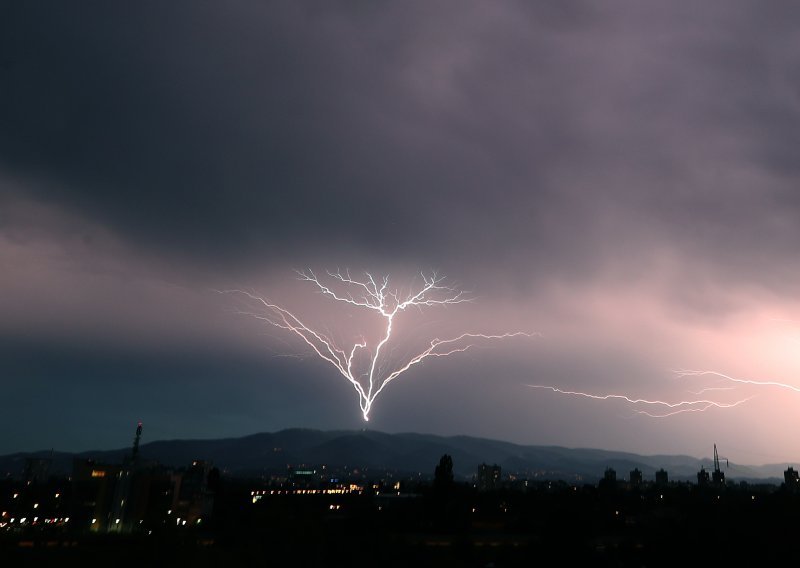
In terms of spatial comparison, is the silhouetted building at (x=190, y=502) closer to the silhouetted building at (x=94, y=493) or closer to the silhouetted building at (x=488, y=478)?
the silhouetted building at (x=94, y=493)

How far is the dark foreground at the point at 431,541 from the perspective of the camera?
21734mm

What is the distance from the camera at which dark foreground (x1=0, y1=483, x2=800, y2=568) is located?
71.3ft

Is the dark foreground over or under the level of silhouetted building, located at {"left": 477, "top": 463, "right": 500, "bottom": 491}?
over

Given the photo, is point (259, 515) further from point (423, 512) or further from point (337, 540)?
point (337, 540)

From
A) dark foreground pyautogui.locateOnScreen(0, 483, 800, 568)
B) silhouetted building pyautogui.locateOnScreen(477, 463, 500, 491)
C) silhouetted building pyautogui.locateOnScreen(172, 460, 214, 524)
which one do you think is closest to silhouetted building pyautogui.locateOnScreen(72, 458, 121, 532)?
dark foreground pyautogui.locateOnScreen(0, 483, 800, 568)

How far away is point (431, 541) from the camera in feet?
114

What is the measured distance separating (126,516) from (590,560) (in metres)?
35.0

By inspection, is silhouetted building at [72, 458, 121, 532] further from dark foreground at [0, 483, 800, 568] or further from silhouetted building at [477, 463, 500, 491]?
silhouetted building at [477, 463, 500, 491]

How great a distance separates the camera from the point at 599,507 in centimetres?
4922

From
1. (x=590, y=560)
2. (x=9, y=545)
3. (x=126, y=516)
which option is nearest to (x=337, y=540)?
(x=590, y=560)

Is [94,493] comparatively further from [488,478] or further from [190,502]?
[488,478]

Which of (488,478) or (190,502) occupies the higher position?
(190,502)

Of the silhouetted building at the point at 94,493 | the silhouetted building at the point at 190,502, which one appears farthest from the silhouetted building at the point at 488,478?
the silhouetted building at the point at 94,493

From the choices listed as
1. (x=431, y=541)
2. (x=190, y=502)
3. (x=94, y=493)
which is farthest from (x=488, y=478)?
(x=431, y=541)
